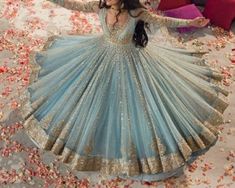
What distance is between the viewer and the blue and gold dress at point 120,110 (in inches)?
114

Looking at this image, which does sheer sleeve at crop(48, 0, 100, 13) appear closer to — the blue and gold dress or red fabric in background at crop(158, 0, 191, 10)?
the blue and gold dress

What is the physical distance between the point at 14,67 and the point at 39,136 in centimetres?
91

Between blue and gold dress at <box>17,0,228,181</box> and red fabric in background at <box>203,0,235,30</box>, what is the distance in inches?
43.1

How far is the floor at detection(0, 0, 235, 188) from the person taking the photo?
3.01 m

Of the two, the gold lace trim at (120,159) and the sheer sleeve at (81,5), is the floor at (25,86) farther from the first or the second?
the sheer sleeve at (81,5)

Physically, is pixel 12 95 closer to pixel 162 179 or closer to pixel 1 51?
pixel 1 51

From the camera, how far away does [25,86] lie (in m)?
3.59

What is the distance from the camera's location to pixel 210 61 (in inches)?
152

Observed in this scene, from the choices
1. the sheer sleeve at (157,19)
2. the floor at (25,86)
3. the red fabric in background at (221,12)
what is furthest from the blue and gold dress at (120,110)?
the red fabric in background at (221,12)

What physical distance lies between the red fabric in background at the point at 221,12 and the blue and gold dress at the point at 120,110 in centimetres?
109

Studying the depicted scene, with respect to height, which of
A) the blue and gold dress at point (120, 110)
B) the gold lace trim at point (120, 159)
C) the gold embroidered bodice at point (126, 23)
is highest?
the gold embroidered bodice at point (126, 23)

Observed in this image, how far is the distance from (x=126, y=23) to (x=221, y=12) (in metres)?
1.56

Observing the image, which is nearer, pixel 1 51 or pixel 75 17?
pixel 1 51

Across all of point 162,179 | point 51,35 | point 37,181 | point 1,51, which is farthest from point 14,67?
point 162,179
